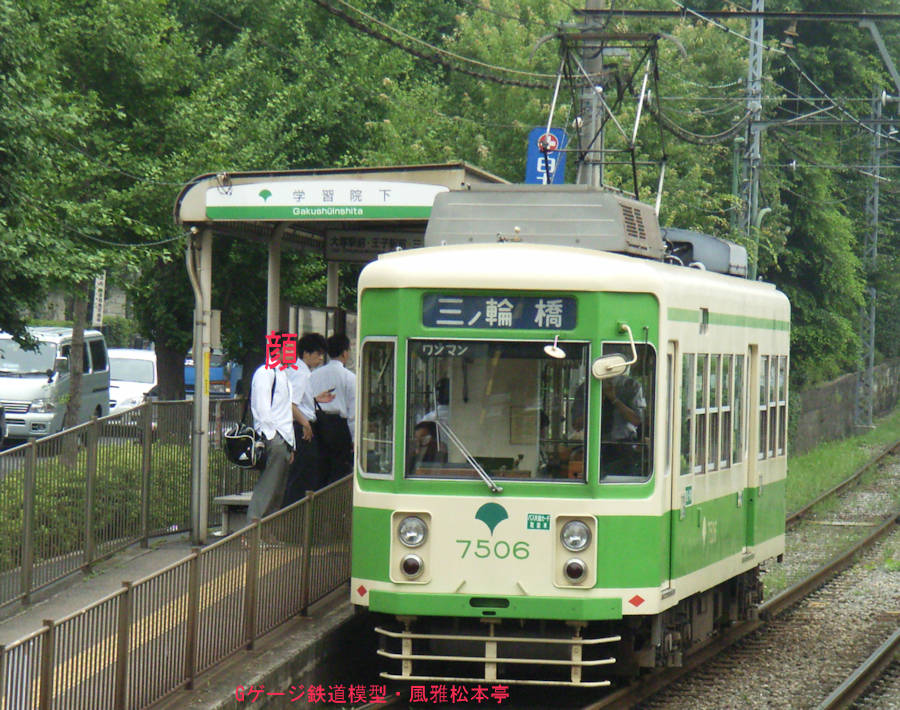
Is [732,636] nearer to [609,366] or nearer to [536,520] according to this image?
[536,520]

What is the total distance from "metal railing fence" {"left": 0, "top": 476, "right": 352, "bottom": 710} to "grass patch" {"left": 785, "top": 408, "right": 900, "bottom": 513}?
13.8 meters

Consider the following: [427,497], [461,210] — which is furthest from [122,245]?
[427,497]

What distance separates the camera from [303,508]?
10.6 meters

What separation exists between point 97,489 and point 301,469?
177 cm

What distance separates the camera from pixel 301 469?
13.0 meters

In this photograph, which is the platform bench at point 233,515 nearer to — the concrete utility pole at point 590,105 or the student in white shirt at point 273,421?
the student in white shirt at point 273,421

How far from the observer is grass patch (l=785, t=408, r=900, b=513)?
85.3 feet

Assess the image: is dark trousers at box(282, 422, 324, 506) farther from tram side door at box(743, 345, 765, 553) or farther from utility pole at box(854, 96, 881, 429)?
utility pole at box(854, 96, 881, 429)

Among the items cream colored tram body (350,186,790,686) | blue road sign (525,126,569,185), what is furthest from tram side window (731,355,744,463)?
blue road sign (525,126,569,185)

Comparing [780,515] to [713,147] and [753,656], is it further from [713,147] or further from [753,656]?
[713,147]

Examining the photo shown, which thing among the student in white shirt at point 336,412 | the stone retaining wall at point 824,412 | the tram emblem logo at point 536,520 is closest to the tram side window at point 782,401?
the student in white shirt at point 336,412

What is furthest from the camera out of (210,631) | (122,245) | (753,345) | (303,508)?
(122,245)

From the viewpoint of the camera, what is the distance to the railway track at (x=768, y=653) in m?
10.8

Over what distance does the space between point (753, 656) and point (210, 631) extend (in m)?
5.57
